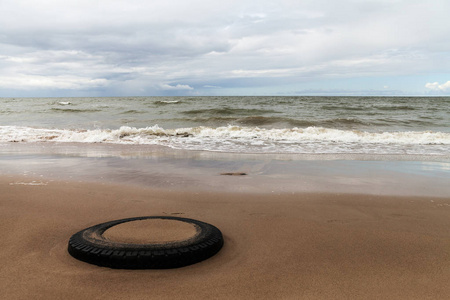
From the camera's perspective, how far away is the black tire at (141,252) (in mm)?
2139

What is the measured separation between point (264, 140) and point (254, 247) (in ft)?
30.5

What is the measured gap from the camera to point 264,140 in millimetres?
11750

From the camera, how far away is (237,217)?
3.33 meters

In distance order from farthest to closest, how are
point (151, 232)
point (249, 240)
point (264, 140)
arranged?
1. point (264, 140)
2. point (249, 240)
3. point (151, 232)

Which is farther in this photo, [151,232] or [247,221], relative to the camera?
[247,221]

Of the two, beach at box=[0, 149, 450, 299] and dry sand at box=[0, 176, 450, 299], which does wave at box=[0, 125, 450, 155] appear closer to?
beach at box=[0, 149, 450, 299]

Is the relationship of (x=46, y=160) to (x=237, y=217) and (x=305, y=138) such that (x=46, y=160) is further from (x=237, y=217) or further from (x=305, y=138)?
(x=305, y=138)

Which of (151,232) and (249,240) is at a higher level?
→ (151,232)

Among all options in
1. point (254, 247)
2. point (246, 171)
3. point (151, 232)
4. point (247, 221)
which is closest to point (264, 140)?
point (246, 171)

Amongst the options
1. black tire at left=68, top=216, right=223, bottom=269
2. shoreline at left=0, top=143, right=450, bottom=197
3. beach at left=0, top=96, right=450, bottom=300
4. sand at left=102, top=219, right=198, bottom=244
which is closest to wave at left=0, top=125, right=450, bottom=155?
shoreline at left=0, top=143, right=450, bottom=197

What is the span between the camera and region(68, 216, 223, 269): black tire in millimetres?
2139

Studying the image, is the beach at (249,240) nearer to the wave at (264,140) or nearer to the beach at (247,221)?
the beach at (247,221)

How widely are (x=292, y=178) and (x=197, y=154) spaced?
3.52m

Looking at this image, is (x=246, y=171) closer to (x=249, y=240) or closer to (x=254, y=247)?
(x=249, y=240)
